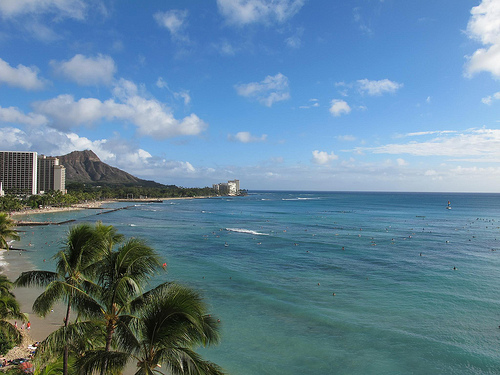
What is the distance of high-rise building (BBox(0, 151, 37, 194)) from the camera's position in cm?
16112

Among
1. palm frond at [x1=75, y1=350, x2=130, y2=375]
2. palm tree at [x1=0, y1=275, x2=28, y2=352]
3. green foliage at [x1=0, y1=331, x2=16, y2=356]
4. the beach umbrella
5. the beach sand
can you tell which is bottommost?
the beach sand

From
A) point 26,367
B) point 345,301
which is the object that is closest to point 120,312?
point 26,367

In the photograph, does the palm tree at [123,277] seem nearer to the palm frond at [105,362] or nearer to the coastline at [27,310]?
the palm frond at [105,362]

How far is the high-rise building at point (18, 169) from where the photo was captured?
529 ft

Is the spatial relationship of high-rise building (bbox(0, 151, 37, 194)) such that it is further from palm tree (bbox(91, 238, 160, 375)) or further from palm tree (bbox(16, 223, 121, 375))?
palm tree (bbox(91, 238, 160, 375))

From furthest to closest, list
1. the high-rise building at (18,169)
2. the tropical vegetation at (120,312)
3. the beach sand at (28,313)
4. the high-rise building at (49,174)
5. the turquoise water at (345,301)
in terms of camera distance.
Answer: the high-rise building at (49,174) < the high-rise building at (18,169) < the turquoise water at (345,301) < the beach sand at (28,313) < the tropical vegetation at (120,312)

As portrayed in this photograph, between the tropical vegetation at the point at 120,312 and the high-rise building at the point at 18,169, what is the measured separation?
18233 centimetres

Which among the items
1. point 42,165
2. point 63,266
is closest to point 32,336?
point 63,266

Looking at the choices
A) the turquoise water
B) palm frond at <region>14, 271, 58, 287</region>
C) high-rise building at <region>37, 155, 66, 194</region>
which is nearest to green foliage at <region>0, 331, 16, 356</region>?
palm frond at <region>14, 271, 58, 287</region>

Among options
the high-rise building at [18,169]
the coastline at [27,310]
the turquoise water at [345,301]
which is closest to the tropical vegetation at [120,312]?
the coastline at [27,310]

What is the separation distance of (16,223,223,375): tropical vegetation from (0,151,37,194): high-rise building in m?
182

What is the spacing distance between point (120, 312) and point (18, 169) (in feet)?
624

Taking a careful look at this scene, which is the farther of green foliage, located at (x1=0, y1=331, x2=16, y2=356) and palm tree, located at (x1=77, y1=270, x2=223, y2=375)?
green foliage, located at (x1=0, y1=331, x2=16, y2=356)

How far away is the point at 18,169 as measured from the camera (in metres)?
162
